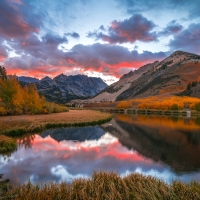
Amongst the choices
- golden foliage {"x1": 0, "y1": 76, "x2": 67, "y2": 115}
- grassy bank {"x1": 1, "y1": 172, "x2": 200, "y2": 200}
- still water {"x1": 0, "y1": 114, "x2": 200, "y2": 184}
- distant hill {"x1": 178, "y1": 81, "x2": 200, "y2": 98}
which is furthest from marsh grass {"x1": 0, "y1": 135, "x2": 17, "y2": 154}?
distant hill {"x1": 178, "y1": 81, "x2": 200, "y2": 98}

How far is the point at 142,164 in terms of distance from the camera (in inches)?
861

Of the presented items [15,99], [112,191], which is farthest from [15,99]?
[112,191]

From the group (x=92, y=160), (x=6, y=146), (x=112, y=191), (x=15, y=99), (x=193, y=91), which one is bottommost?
(x=92, y=160)

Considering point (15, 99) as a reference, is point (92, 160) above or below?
below

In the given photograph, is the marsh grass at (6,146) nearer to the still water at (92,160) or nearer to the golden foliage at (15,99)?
the still water at (92,160)

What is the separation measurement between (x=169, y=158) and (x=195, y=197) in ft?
48.3

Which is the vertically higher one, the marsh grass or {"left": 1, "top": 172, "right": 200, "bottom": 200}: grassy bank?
{"left": 1, "top": 172, "right": 200, "bottom": 200}: grassy bank

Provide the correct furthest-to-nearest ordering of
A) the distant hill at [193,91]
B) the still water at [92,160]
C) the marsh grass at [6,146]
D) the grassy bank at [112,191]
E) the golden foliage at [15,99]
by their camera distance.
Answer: the distant hill at [193,91] < the golden foliage at [15,99] < the marsh grass at [6,146] < the still water at [92,160] < the grassy bank at [112,191]

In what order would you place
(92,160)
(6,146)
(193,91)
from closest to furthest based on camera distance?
(92,160), (6,146), (193,91)

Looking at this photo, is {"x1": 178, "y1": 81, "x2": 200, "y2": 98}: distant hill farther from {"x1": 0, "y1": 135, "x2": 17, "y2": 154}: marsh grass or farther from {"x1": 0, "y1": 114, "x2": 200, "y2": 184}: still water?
{"x1": 0, "y1": 135, "x2": 17, "y2": 154}: marsh grass

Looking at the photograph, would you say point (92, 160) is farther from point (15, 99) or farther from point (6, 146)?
point (15, 99)

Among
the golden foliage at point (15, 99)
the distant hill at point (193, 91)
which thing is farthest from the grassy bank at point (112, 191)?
the distant hill at point (193, 91)

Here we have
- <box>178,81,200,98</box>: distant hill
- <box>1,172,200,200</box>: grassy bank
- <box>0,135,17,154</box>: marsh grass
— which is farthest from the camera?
<box>178,81,200,98</box>: distant hill

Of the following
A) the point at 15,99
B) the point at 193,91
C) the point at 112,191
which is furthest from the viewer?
the point at 193,91
